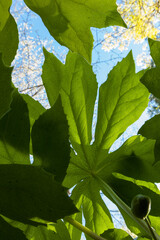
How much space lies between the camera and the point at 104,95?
2.01ft

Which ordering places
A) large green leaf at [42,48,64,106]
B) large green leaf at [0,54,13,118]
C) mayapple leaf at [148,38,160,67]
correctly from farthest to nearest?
1. large green leaf at [42,48,64,106]
2. mayapple leaf at [148,38,160,67]
3. large green leaf at [0,54,13,118]

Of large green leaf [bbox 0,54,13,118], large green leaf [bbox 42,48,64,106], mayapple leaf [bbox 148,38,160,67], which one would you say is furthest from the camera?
large green leaf [bbox 42,48,64,106]

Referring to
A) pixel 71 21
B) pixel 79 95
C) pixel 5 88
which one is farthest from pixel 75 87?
pixel 5 88

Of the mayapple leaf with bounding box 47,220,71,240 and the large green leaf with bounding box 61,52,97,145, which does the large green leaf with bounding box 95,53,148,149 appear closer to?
the large green leaf with bounding box 61,52,97,145

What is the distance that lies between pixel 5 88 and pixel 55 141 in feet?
0.33

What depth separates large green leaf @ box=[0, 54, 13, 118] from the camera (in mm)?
349

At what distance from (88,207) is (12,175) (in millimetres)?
359

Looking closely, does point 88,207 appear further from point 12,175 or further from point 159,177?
point 12,175

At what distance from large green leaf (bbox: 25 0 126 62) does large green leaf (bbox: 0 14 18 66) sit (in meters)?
0.07

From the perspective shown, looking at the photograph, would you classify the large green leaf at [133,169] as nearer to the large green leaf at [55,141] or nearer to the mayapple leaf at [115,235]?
the mayapple leaf at [115,235]

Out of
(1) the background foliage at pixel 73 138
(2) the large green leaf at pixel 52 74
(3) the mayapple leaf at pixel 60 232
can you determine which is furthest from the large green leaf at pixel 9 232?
(2) the large green leaf at pixel 52 74

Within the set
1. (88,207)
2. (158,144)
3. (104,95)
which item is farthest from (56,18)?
(88,207)

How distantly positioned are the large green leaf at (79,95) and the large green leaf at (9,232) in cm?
26

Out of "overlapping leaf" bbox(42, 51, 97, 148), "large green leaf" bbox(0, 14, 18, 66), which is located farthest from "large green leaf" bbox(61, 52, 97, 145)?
"large green leaf" bbox(0, 14, 18, 66)
